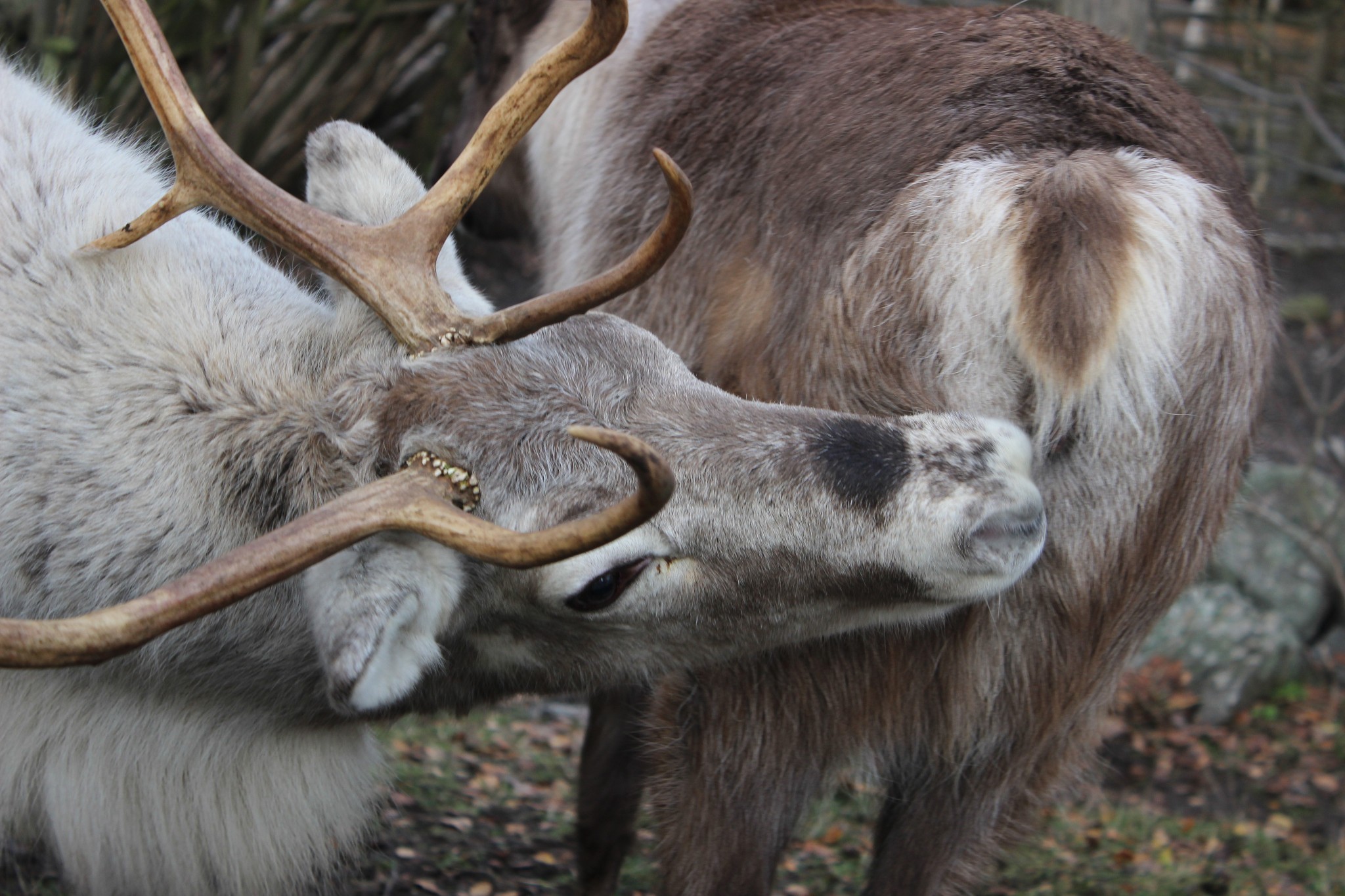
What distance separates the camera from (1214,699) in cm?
574

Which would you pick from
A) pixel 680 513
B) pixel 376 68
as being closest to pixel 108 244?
pixel 680 513

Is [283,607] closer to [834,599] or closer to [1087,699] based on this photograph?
[834,599]

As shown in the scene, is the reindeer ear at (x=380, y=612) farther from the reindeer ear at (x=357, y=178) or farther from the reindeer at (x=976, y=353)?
the reindeer ear at (x=357, y=178)

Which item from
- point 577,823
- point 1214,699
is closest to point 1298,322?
point 1214,699

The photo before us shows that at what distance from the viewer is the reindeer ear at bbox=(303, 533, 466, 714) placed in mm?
1906

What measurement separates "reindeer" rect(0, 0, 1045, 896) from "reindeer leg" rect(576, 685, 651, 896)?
3.83 feet

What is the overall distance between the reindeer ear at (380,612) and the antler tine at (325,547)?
70 mm

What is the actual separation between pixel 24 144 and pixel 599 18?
1183mm

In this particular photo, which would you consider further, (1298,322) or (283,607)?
(1298,322)

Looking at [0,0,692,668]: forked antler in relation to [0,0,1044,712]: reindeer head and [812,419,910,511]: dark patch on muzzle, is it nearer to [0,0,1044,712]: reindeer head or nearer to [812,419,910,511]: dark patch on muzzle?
[0,0,1044,712]: reindeer head

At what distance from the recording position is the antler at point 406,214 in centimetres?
225

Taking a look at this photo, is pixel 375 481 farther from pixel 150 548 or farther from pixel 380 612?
pixel 150 548

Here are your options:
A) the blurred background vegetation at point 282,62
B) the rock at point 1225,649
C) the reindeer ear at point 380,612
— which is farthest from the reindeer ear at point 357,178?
the rock at point 1225,649

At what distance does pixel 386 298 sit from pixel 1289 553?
5630 mm
